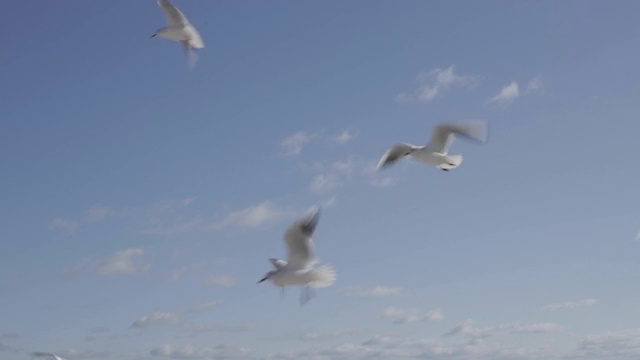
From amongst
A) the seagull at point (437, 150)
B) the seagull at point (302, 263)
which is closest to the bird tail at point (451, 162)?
the seagull at point (437, 150)

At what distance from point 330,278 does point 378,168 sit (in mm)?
6184

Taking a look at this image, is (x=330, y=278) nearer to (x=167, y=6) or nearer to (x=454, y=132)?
(x=454, y=132)

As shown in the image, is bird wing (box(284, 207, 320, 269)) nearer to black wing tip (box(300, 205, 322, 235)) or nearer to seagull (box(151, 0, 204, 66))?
black wing tip (box(300, 205, 322, 235))

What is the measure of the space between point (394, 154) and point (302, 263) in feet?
22.4

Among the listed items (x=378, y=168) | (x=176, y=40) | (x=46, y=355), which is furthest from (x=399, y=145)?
(x=46, y=355)

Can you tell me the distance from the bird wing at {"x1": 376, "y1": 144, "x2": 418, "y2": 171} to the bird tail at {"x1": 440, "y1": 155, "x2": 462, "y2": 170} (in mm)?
1004

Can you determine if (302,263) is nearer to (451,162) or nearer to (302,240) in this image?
(302,240)

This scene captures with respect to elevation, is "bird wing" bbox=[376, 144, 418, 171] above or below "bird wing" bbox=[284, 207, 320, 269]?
above

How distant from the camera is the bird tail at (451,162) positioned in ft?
80.6

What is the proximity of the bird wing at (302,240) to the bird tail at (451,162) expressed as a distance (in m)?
7.64

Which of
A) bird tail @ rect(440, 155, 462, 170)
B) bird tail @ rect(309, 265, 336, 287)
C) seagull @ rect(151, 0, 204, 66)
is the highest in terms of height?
seagull @ rect(151, 0, 204, 66)

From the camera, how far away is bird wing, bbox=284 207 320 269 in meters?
17.6

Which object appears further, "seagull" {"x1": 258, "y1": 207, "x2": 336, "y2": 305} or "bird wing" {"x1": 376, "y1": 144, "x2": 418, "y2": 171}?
"bird wing" {"x1": 376, "y1": 144, "x2": 418, "y2": 171}

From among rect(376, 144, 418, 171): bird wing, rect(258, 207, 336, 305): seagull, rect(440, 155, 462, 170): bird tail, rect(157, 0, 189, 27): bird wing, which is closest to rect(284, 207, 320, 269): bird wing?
rect(258, 207, 336, 305): seagull
